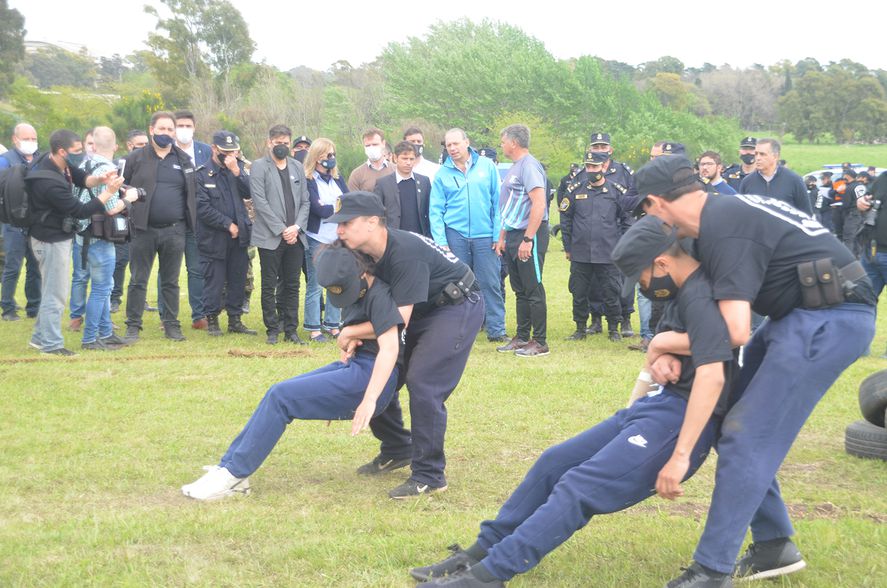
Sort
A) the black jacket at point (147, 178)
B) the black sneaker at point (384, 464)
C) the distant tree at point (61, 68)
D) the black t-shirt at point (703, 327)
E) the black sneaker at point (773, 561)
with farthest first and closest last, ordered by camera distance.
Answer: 1. the distant tree at point (61, 68)
2. the black jacket at point (147, 178)
3. the black sneaker at point (384, 464)
4. the black sneaker at point (773, 561)
5. the black t-shirt at point (703, 327)

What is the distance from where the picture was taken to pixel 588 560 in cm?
472

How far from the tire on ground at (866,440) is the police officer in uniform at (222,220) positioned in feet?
24.0

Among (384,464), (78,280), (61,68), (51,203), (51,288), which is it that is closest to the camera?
(384,464)

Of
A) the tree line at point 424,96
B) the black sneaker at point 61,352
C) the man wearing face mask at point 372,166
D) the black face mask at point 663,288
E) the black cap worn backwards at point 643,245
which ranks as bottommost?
the black sneaker at point 61,352

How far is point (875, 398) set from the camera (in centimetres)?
661

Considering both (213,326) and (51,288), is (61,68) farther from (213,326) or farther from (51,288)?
(51,288)

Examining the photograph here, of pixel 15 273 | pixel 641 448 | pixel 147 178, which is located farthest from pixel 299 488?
pixel 15 273

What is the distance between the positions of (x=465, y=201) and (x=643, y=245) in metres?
6.95

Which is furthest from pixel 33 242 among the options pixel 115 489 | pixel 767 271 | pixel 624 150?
pixel 624 150

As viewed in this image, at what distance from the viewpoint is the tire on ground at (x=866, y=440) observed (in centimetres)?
665

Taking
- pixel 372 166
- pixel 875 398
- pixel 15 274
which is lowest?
pixel 15 274

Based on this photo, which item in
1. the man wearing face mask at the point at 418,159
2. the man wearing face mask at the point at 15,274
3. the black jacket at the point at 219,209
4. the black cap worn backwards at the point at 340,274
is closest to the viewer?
the black cap worn backwards at the point at 340,274

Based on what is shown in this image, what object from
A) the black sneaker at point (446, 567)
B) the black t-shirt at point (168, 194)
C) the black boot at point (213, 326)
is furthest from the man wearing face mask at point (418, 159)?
the black sneaker at point (446, 567)

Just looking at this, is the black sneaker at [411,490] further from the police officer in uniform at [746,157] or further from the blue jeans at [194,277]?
the police officer in uniform at [746,157]
